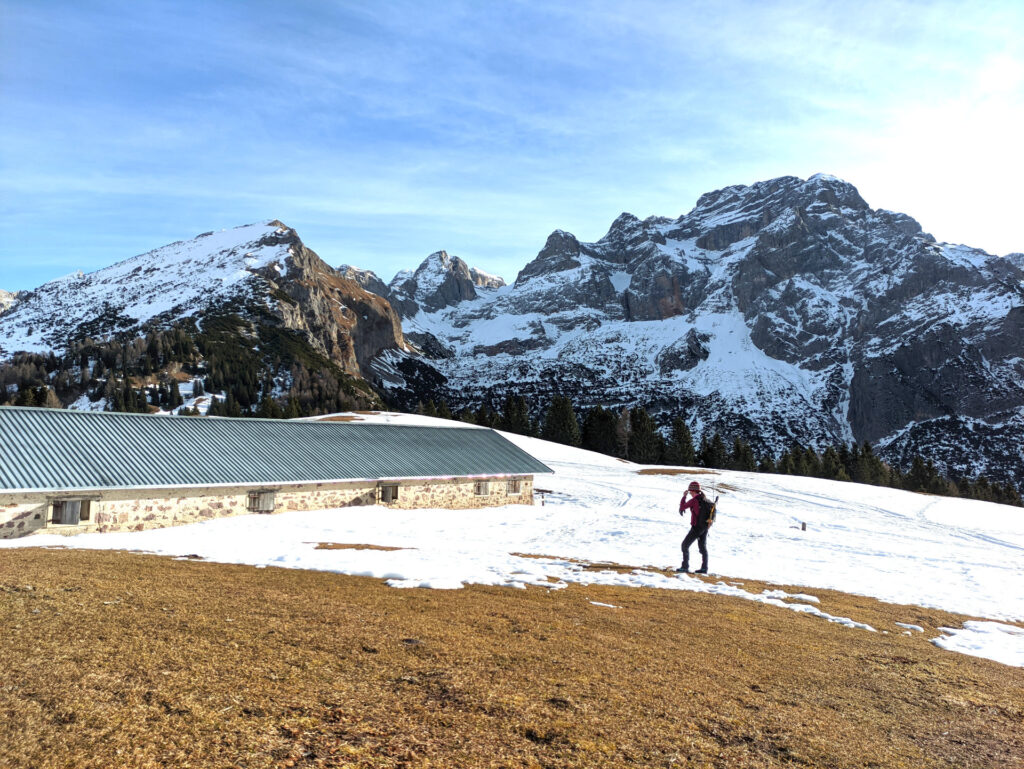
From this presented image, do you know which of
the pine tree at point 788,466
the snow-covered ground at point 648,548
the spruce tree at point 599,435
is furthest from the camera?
the spruce tree at point 599,435

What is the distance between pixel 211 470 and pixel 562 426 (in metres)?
89.1

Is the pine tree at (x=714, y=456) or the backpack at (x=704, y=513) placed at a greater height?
the backpack at (x=704, y=513)

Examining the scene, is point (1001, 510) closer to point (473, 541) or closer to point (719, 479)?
point (719, 479)

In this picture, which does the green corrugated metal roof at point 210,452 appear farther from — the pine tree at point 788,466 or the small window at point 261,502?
the pine tree at point 788,466

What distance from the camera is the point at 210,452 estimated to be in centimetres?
2783

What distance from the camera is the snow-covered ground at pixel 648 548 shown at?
1478cm

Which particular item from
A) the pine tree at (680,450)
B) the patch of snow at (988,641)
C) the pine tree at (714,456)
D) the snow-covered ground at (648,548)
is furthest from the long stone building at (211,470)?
the pine tree at (680,450)

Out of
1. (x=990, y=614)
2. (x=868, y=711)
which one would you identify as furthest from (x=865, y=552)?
(x=868, y=711)

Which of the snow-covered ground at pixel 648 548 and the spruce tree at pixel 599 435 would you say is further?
A: the spruce tree at pixel 599 435

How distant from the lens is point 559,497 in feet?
138

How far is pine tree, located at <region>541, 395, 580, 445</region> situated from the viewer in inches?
4353

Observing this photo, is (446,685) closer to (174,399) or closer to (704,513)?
(704,513)

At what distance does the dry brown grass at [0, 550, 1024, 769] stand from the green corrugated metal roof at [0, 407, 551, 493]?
1306 centimetres

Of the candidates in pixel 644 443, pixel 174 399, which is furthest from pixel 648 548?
pixel 174 399
